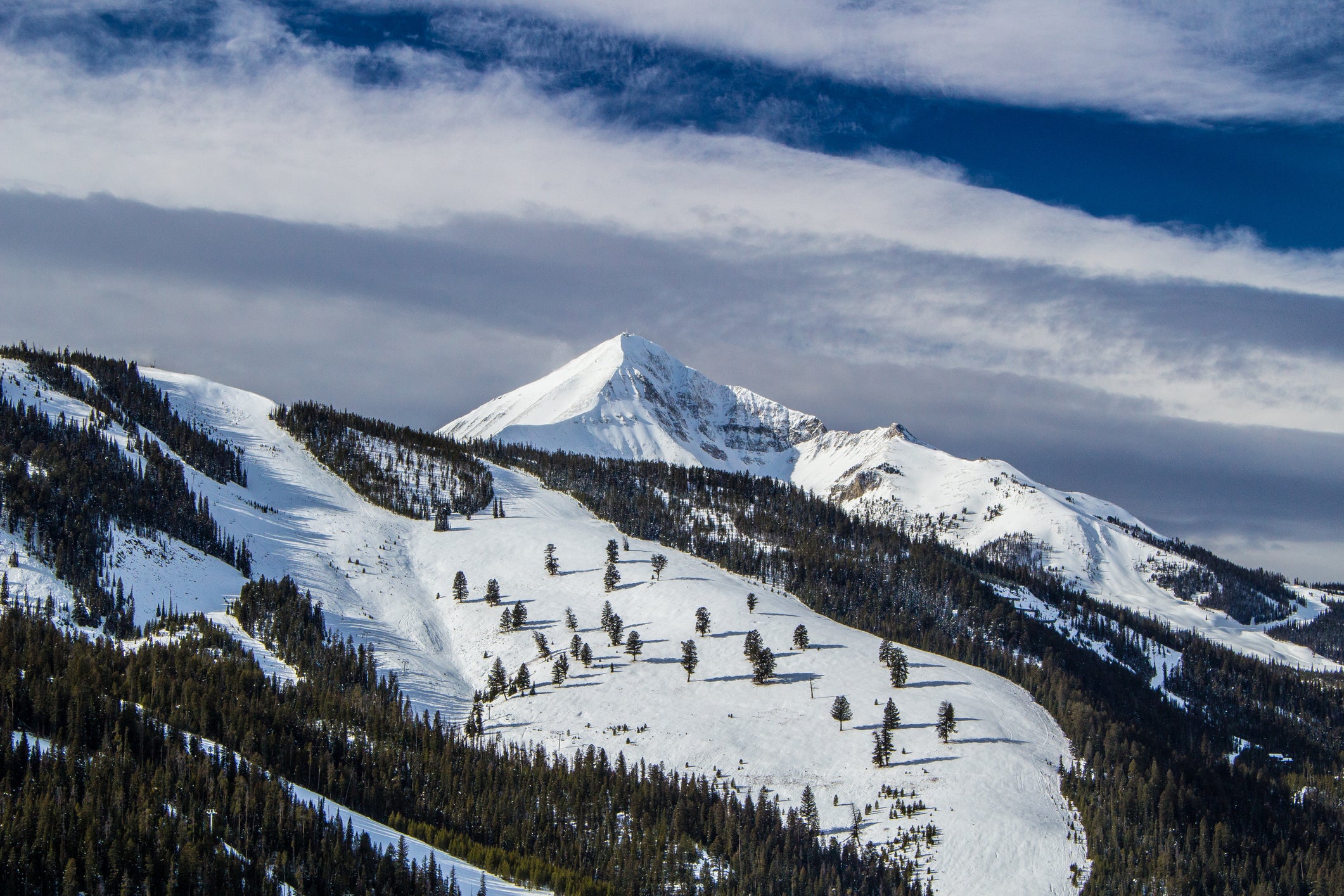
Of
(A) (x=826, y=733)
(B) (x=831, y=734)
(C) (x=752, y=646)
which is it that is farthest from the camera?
(C) (x=752, y=646)

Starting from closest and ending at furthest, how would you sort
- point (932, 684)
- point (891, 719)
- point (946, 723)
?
point (891, 719), point (946, 723), point (932, 684)

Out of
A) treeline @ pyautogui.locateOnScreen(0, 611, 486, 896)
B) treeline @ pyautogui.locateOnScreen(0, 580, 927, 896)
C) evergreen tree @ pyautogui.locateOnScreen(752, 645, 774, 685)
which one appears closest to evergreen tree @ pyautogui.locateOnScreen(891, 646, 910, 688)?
evergreen tree @ pyautogui.locateOnScreen(752, 645, 774, 685)

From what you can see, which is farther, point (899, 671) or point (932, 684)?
point (932, 684)

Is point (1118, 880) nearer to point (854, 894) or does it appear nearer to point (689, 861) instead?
point (854, 894)

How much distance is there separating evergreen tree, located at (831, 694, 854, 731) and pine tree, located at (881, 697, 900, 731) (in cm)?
605

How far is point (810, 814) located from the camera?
140 m

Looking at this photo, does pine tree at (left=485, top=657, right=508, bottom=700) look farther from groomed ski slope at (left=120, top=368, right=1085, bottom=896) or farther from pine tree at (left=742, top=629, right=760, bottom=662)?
pine tree at (left=742, top=629, right=760, bottom=662)

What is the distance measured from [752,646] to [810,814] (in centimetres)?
5180

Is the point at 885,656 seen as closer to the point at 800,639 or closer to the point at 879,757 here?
the point at 800,639

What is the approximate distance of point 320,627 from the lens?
191 metres

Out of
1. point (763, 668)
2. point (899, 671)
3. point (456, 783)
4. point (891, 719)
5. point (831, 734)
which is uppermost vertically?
point (899, 671)

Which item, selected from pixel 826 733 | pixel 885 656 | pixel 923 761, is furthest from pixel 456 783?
pixel 885 656

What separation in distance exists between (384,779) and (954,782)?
83.8 metres

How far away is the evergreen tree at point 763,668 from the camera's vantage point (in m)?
182
